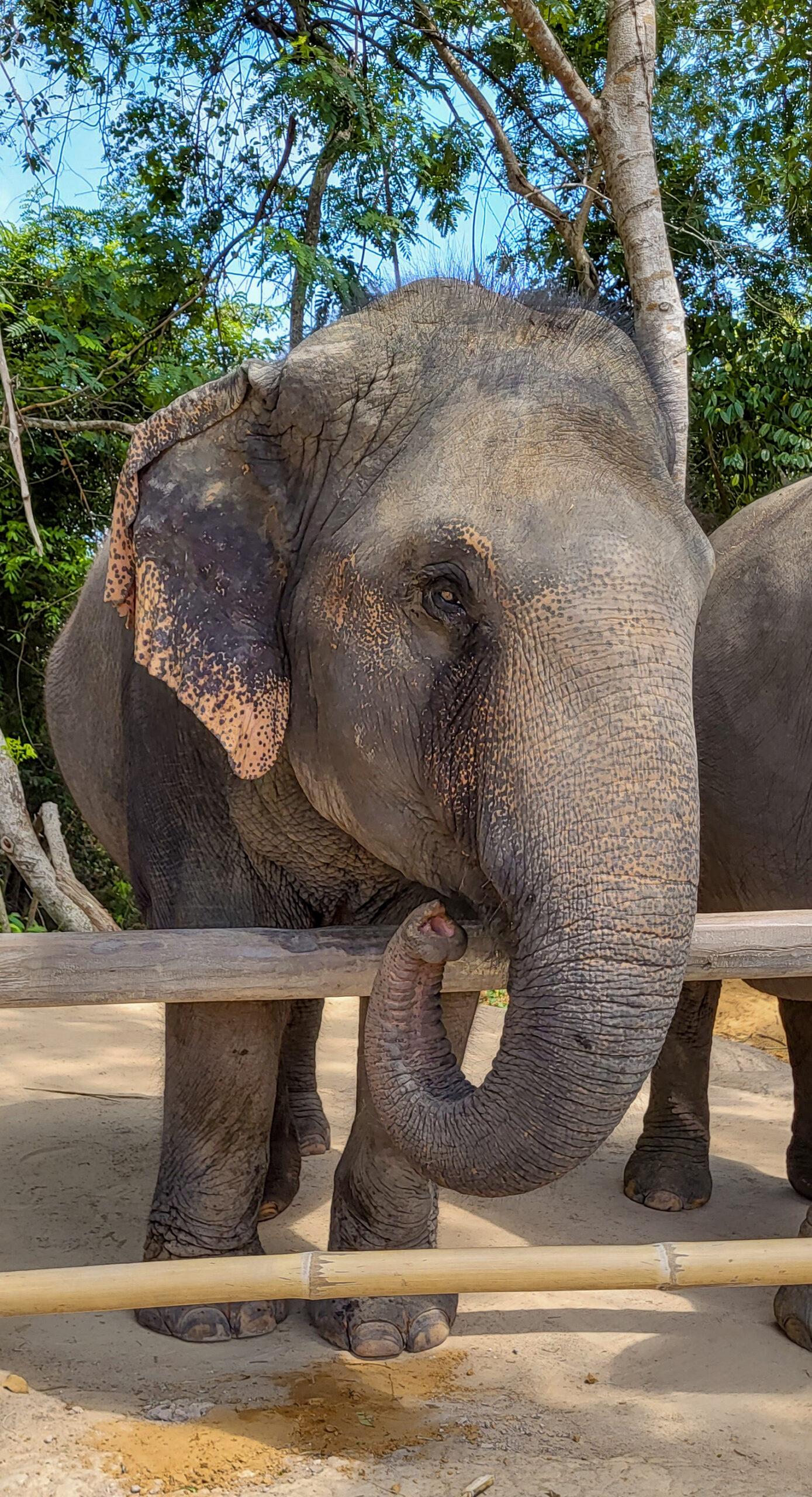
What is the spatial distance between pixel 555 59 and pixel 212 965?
536 centimetres

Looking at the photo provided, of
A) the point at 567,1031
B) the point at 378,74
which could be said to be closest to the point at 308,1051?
the point at 567,1031

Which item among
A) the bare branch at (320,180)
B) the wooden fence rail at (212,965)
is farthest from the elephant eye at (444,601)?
the bare branch at (320,180)

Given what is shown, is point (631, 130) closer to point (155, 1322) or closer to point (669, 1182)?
point (669, 1182)

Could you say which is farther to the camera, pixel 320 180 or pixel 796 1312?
pixel 320 180

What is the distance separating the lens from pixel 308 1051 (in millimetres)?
4863

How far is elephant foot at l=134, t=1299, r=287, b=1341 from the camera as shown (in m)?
3.08

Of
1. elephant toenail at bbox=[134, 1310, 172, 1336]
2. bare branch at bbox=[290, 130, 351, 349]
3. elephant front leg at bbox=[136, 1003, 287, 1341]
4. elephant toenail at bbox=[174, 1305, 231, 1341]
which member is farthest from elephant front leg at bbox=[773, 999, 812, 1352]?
bare branch at bbox=[290, 130, 351, 349]

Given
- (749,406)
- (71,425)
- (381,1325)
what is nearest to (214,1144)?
(381,1325)

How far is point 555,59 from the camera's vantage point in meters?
6.30

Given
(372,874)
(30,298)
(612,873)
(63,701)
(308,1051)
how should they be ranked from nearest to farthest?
(612,873), (372,874), (63,701), (308,1051), (30,298)

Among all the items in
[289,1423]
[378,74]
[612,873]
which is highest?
[378,74]

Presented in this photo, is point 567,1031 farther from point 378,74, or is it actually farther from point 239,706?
point 378,74

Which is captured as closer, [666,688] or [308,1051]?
[666,688]

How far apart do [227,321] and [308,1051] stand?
7587mm
